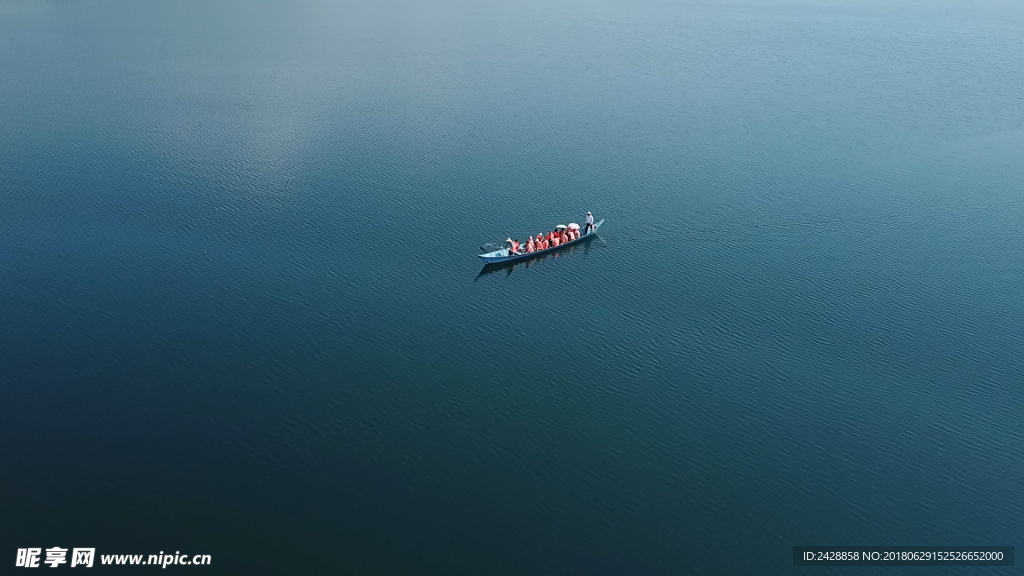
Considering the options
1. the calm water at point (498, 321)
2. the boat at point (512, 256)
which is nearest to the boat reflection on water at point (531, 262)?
the boat at point (512, 256)

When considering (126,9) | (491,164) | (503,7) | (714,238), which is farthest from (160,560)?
(503,7)

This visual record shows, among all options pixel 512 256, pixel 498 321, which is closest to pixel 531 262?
pixel 512 256

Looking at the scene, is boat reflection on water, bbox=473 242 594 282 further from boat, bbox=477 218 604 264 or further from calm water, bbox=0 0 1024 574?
calm water, bbox=0 0 1024 574

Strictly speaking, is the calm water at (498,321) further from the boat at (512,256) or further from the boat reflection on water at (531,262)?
the boat at (512,256)

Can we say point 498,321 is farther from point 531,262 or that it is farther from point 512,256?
point 531,262

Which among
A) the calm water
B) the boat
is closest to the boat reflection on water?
the boat

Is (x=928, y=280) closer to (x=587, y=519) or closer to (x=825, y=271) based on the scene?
(x=825, y=271)
